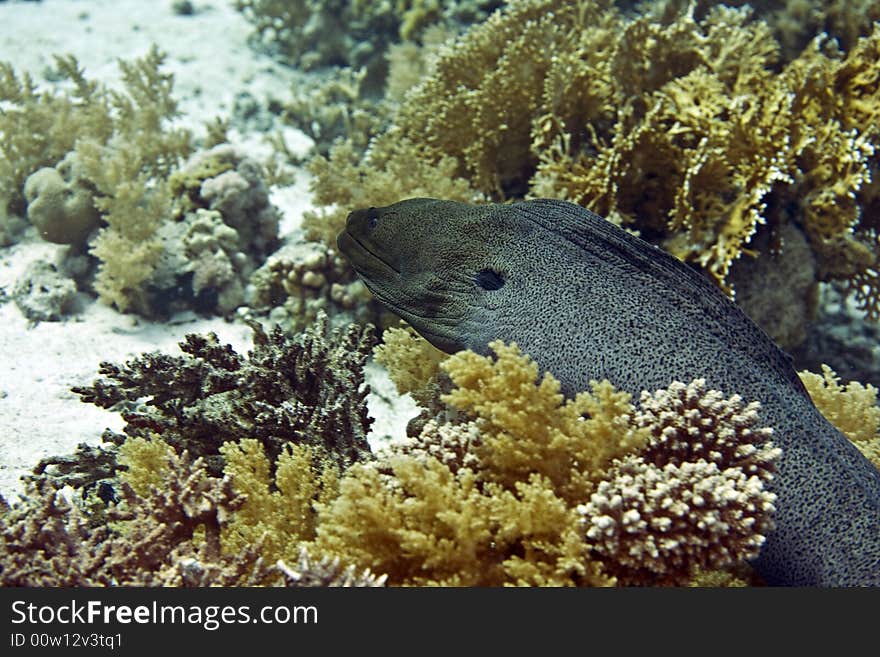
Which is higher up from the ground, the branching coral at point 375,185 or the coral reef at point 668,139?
the coral reef at point 668,139

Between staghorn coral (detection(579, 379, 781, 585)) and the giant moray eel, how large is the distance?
258mm

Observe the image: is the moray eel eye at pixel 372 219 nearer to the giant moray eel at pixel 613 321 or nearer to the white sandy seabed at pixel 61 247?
the giant moray eel at pixel 613 321

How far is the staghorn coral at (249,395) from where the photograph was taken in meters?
2.86

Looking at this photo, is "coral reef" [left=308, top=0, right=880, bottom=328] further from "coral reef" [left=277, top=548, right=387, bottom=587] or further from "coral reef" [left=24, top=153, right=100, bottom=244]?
"coral reef" [left=277, top=548, right=387, bottom=587]

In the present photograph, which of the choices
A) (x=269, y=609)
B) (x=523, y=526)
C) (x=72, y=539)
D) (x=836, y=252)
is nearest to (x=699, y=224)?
(x=836, y=252)

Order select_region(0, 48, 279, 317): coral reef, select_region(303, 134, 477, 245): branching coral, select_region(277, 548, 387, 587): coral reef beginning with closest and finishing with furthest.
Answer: select_region(277, 548, 387, 587): coral reef
select_region(303, 134, 477, 245): branching coral
select_region(0, 48, 279, 317): coral reef

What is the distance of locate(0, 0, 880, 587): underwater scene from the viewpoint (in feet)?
6.95

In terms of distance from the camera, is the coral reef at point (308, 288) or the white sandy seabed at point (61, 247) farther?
the coral reef at point (308, 288)

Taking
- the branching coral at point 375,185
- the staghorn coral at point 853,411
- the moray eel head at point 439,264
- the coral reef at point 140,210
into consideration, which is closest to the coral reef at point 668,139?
the branching coral at point 375,185

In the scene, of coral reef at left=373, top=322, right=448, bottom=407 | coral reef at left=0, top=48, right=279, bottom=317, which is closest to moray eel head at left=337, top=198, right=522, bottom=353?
coral reef at left=373, top=322, right=448, bottom=407

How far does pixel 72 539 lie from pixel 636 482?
2.13 metres

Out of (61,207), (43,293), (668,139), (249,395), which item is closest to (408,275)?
(249,395)

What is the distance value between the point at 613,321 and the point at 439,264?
90 centimetres

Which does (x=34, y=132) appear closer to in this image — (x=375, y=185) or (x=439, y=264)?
(x=375, y=185)
